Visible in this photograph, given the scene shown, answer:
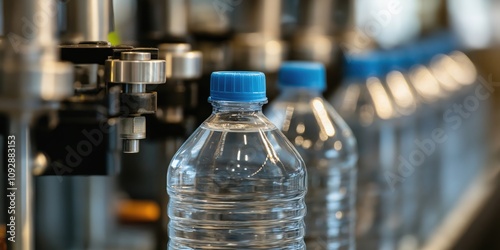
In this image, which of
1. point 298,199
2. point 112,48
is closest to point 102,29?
point 112,48

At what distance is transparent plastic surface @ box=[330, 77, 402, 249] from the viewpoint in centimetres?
224

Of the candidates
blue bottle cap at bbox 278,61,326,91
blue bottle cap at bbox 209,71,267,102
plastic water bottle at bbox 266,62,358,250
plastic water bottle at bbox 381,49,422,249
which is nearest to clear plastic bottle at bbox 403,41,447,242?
plastic water bottle at bbox 381,49,422,249

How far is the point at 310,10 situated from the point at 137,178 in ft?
2.60

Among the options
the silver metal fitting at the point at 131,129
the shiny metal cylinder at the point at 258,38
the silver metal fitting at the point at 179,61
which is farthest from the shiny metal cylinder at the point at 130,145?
the shiny metal cylinder at the point at 258,38

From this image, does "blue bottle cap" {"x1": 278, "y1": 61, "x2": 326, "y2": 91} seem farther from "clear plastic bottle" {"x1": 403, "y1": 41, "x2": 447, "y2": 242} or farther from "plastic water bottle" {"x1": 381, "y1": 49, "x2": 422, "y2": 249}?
"clear plastic bottle" {"x1": 403, "y1": 41, "x2": 447, "y2": 242}

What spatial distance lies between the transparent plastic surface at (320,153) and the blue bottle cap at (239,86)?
57 centimetres

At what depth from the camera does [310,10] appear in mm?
2303

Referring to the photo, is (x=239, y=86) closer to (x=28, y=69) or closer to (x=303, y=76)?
(x=28, y=69)

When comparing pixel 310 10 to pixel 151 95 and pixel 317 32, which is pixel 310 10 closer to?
pixel 317 32

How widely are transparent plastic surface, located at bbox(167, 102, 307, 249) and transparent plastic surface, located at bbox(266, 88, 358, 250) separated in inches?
15.6

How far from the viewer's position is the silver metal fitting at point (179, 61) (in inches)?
54.2

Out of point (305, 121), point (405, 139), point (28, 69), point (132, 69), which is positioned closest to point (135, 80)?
point (132, 69)

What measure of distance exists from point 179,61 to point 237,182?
236 mm

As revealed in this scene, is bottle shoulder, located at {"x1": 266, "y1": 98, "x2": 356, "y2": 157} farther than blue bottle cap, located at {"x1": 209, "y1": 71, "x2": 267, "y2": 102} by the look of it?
Yes
